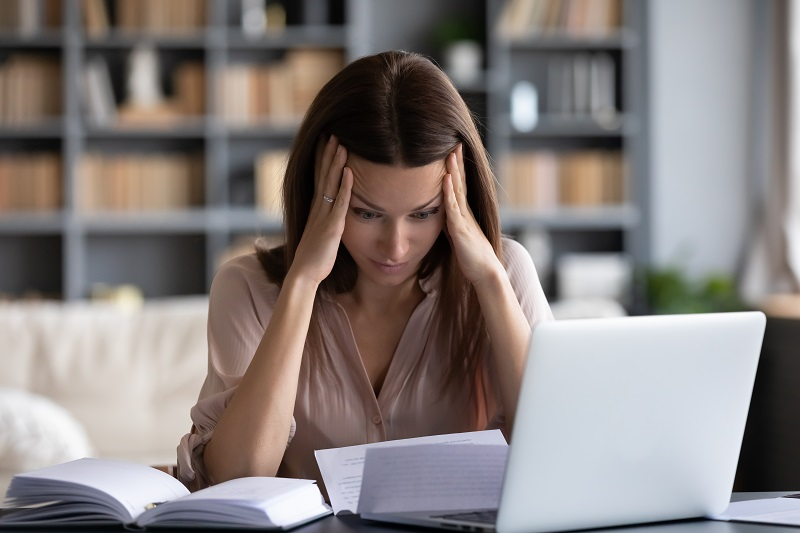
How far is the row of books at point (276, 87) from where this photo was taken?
476cm

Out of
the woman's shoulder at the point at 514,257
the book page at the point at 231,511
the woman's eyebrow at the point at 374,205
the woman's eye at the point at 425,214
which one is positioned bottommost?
the book page at the point at 231,511

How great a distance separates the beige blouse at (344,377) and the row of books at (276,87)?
3224 millimetres

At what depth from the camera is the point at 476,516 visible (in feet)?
3.56

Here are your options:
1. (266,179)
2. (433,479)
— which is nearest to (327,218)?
(433,479)

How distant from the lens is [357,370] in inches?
62.3

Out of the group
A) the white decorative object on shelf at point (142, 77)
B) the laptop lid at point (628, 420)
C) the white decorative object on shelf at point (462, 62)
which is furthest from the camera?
the white decorative object on shelf at point (462, 62)

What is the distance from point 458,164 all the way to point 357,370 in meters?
0.34

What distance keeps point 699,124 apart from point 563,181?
Answer: 0.71 m

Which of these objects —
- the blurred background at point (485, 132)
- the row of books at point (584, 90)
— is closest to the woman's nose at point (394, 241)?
the blurred background at point (485, 132)

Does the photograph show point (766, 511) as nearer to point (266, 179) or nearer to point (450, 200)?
point (450, 200)

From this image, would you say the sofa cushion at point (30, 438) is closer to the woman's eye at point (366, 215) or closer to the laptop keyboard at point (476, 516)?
the woman's eye at point (366, 215)

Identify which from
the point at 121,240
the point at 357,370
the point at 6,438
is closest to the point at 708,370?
the point at 357,370

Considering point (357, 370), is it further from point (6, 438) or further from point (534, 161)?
point (534, 161)

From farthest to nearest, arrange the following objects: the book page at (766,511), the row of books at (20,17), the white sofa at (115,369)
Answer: the row of books at (20,17) < the white sofa at (115,369) < the book page at (766,511)
